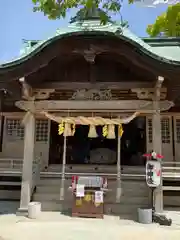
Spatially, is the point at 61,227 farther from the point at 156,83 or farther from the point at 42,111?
the point at 156,83

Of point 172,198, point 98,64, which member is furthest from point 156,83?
point 172,198

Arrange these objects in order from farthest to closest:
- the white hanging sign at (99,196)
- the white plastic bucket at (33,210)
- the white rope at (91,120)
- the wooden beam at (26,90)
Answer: the white rope at (91,120) < the wooden beam at (26,90) < the white hanging sign at (99,196) < the white plastic bucket at (33,210)

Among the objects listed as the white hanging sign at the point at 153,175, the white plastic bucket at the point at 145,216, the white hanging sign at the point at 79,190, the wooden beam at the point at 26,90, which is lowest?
the white plastic bucket at the point at 145,216

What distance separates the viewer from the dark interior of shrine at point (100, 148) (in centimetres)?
1446

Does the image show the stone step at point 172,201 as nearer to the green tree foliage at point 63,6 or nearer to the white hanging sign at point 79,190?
the white hanging sign at point 79,190

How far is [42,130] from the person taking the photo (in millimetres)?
13375

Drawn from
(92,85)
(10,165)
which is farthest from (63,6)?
(10,165)

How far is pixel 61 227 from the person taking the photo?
25.8 feet

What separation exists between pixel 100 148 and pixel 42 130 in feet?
11.6

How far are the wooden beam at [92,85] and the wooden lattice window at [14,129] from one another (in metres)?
4.05

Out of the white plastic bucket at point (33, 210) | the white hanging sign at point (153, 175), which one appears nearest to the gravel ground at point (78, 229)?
the white plastic bucket at point (33, 210)

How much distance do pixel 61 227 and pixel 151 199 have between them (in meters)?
3.15

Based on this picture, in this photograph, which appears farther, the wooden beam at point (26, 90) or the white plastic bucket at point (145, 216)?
the wooden beam at point (26, 90)

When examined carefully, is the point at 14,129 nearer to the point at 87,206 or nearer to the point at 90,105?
the point at 90,105
